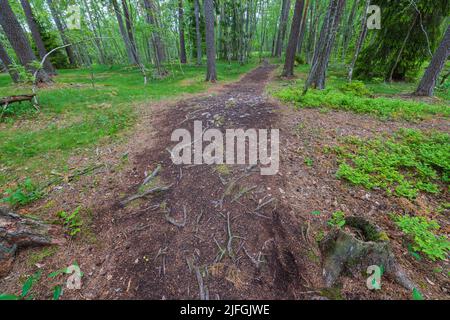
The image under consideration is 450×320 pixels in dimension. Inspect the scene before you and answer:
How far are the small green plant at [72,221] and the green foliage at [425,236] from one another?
4.28 meters

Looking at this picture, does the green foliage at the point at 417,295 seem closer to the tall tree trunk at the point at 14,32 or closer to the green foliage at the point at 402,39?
the tall tree trunk at the point at 14,32

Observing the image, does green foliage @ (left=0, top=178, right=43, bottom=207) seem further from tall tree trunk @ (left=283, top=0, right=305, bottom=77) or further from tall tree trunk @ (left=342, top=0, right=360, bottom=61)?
tall tree trunk @ (left=342, top=0, right=360, bottom=61)

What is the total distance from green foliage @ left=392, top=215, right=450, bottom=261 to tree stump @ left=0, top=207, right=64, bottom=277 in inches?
173

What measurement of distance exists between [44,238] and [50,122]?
5.35m

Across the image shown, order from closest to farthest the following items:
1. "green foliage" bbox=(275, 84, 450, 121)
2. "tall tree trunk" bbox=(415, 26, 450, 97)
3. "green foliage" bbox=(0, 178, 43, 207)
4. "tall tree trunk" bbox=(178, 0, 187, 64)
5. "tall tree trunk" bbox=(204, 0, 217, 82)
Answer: "green foliage" bbox=(0, 178, 43, 207)
"green foliage" bbox=(275, 84, 450, 121)
"tall tree trunk" bbox=(415, 26, 450, 97)
"tall tree trunk" bbox=(204, 0, 217, 82)
"tall tree trunk" bbox=(178, 0, 187, 64)

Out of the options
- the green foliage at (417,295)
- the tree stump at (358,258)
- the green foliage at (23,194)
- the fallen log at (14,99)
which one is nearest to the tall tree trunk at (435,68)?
the tree stump at (358,258)

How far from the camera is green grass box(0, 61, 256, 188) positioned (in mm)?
4176

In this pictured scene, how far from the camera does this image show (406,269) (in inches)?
79.6

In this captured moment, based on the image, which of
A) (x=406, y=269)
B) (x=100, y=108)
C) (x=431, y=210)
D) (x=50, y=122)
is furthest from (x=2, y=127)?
(x=431, y=210)

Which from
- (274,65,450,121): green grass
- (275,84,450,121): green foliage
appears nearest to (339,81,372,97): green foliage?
(274,65,450,121): green grass

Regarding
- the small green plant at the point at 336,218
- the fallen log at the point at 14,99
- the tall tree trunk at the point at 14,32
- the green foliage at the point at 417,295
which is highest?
the tall tree trunk at the point at 14,32

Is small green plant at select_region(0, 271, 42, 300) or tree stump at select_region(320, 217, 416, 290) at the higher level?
tree stump at select_region(320, 217, 416, 290)

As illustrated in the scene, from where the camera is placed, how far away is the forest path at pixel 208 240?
6.53 feet

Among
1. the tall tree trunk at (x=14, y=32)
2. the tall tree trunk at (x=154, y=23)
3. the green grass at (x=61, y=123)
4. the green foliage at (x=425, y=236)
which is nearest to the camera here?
the green foliage at (x=425, y=236)
